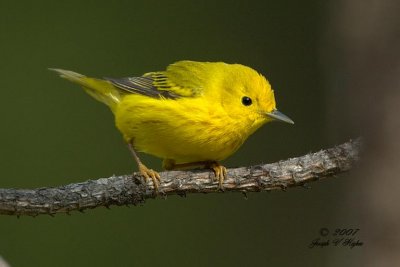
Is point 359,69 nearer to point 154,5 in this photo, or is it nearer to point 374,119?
point 374,119

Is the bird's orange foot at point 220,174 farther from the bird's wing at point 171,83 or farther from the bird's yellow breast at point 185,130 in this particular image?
the bird's wing at point 171,83

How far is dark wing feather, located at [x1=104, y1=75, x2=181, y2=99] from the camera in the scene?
4680 mm

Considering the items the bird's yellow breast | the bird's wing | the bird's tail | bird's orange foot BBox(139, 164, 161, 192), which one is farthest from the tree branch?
the bird's tail

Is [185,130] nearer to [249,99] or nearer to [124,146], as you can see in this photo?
[249,99]

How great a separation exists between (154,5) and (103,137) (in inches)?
71.8

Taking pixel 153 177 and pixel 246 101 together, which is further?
pixel 246 101

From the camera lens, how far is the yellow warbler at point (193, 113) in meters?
4.28

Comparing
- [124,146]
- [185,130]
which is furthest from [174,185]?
[124,146]

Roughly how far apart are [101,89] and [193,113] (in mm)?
1054

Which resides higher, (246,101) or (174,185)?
(246,101)

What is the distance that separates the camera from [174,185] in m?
4.05

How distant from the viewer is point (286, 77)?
7137 mm

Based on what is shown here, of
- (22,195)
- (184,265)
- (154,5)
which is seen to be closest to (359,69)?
(22,195)

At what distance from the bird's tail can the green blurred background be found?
63.0 inches
